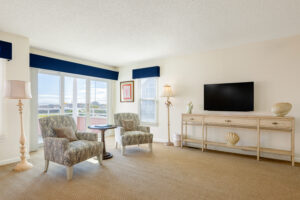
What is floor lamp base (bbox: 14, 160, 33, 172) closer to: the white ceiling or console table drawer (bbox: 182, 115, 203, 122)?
the white ceiling

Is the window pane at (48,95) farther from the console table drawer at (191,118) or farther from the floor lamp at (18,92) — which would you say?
the console table drawer at (191,118)

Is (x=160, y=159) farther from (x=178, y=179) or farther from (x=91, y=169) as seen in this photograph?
(x=91, y=169)

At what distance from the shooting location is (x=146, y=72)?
5148 millimetres

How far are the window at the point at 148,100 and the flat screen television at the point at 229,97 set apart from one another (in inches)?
62.2

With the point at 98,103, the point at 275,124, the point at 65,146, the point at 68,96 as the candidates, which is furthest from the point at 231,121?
the point at 68,96

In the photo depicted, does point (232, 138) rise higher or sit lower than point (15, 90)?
lower

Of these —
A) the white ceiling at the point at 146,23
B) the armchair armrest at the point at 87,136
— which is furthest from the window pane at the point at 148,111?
the armchair armrest at the point at 87,136

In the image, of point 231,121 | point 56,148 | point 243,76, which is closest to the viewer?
point 56,148

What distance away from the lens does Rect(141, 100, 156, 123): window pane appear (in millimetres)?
5195

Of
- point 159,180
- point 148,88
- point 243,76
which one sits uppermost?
point 243,76

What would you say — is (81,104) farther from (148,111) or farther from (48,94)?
(148,111)

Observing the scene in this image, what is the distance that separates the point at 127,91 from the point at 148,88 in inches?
31.4

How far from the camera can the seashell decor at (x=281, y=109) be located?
3.10 metres

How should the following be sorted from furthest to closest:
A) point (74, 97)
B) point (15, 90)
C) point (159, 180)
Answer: point (74, 97), point (15, 90), point (159, 180)
